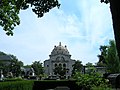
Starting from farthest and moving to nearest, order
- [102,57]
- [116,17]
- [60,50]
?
[60,50], [102,57], [116,17]

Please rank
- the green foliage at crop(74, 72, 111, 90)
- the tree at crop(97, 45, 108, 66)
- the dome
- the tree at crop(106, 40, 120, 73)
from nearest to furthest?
1. the green foliage at crop(74, 72, 111, 90)
2. the tree at crop(106, 40, 120, 73)
3. the tree at crop(97, 45, 108, 66)
4. the dome

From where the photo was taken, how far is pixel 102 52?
12050 centimetres

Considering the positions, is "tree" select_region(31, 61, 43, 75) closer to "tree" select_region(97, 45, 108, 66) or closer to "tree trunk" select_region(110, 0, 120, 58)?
"tree" select_region(97, 45, 108, 66)

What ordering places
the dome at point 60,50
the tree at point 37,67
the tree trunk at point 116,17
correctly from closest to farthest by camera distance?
the tree trunk at point 116,17
the tree at point 37,67
the dome at point 60,50

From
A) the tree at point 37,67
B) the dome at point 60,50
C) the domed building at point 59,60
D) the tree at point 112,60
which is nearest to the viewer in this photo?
the tree at point 112,60

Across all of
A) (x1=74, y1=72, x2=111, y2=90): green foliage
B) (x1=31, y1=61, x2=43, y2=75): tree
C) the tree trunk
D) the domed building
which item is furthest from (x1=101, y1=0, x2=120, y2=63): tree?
the domed building

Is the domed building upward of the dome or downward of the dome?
downward

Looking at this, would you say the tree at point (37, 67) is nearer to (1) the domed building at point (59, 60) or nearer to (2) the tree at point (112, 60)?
(1) the domed building at point (59, 60)

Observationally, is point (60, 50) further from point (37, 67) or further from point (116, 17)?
point (116, 17)

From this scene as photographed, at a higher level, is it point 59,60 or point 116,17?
point 59,60

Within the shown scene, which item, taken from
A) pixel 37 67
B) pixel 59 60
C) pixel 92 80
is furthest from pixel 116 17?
pixel 59 60

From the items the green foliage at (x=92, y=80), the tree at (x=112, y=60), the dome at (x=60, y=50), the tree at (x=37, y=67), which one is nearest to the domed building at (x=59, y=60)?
the dome at (x=60, y=50)

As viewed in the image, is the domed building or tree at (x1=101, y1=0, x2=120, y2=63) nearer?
tree at (x1=101, y1=0, x2=120, y2=63)

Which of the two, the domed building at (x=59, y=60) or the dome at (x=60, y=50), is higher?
the dome at (x=60, y=50)
